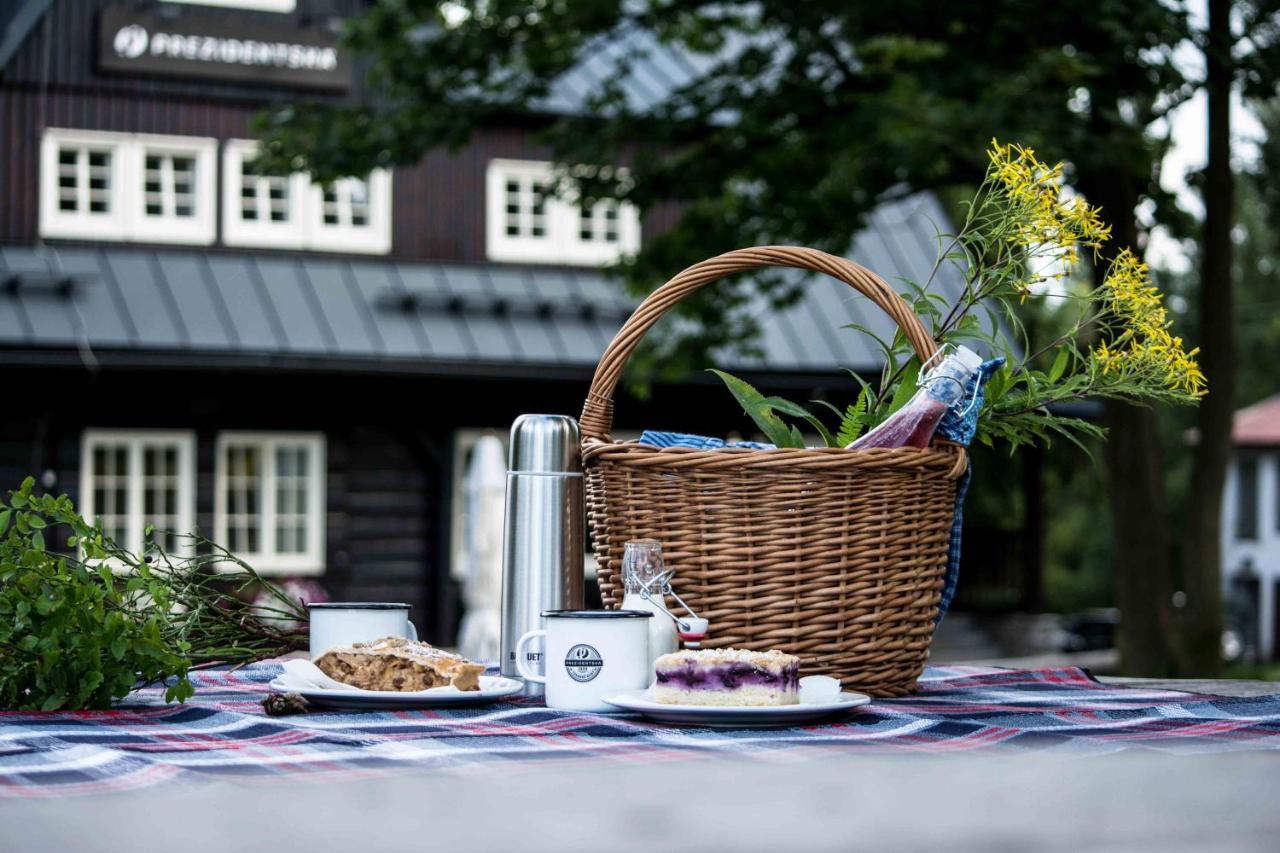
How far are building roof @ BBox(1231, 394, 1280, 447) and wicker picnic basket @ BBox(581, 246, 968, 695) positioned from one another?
31.7m

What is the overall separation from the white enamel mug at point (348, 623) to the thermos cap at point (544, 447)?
0.87 ft

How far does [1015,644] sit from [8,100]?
10268 millimetres

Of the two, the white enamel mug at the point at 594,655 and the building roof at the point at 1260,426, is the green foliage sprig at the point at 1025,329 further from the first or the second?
the building roof at the point at 1260,426

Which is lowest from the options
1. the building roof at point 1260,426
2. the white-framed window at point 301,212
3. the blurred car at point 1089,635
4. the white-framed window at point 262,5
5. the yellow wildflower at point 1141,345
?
the blurred car at point 1089,635

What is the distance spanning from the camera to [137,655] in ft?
6.78

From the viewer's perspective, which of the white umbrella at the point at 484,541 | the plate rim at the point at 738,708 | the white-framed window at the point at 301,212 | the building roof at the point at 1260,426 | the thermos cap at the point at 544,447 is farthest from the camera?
the building roof at the point at 1260,426

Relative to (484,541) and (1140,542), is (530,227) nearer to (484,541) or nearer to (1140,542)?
(484,541)

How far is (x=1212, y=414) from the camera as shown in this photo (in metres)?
9.73

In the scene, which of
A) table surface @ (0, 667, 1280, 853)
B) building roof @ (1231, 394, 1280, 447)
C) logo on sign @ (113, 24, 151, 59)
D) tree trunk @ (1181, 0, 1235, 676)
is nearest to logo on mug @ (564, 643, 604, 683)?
table surface @ (0, 667, 1280, 853)

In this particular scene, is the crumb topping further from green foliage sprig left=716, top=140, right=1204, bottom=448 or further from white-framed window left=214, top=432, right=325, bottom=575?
white-framed window left=214, top=432, right=325, bottom=575

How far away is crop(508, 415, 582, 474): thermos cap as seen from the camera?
2.37 metres

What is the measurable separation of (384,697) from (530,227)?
47.9ft

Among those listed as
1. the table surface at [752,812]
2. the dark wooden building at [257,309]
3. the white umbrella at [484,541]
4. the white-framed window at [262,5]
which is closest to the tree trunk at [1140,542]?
the white umbrella at [484,541]

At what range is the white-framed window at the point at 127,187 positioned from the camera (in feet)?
48.6
